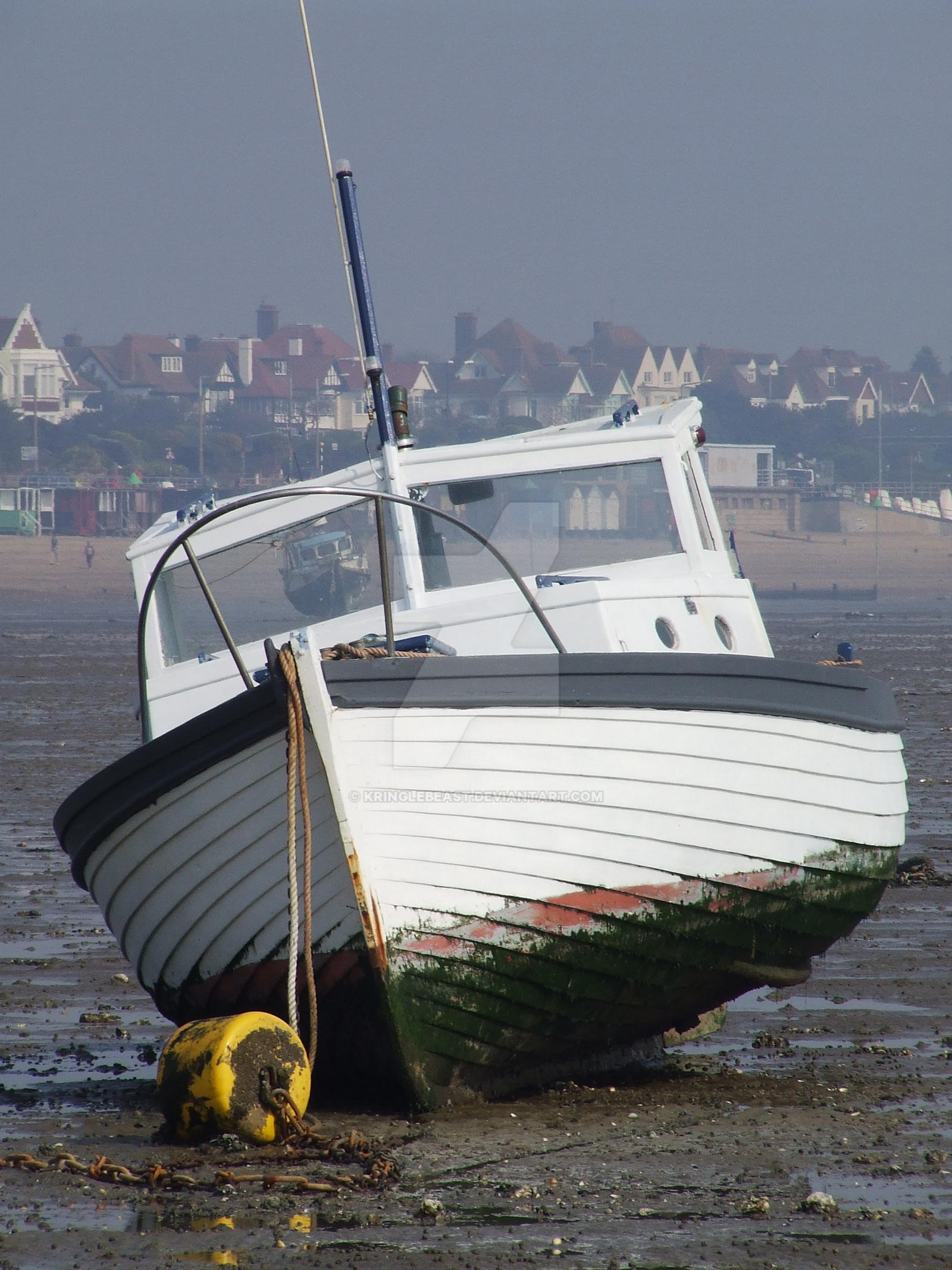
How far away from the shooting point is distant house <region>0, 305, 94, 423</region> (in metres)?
128

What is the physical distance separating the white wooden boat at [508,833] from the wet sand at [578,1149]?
1.36ft

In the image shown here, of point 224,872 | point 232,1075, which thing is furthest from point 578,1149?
point 224,872

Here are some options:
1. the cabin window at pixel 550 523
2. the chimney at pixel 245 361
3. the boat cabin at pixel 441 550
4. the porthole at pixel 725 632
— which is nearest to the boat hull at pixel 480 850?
the porthole at pixel 725 632

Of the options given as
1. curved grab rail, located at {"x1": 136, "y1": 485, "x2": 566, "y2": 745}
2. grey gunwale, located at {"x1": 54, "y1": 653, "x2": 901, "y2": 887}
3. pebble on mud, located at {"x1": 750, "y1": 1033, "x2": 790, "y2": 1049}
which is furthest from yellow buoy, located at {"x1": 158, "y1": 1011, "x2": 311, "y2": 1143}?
pebble on mud, located at {"x1": 750, "y1": 1033, "x2": 790, "y2": 1049}

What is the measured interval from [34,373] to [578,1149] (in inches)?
5227

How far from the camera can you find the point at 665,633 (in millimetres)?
6953

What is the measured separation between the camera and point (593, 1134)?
5711 mm

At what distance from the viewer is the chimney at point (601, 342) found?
474ft

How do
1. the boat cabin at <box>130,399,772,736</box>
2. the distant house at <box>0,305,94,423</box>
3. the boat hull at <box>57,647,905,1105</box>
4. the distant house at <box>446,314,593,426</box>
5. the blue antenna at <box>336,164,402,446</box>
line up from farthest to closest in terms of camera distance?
the distant house at <box>0,305,94,423</box>, the distant house at <box>446,314,593,426</box>, the blue antenna at <box>336,164,402,446</box>, the boat cabin at <box>130,399,772,736</box>, the boat hull at <box>57,647,905,1105</box>

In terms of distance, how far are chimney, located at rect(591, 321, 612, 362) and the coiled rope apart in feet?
460

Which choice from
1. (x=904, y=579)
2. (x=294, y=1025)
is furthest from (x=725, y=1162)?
(x=904, y=579)

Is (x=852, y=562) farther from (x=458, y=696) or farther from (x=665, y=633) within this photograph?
(x=458, y=696)

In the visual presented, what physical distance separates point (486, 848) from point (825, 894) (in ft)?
5.50

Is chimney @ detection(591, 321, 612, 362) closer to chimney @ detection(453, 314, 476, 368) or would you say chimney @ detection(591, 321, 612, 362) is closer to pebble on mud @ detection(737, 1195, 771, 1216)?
chimney @ detection(453, 314, 476, 368)
